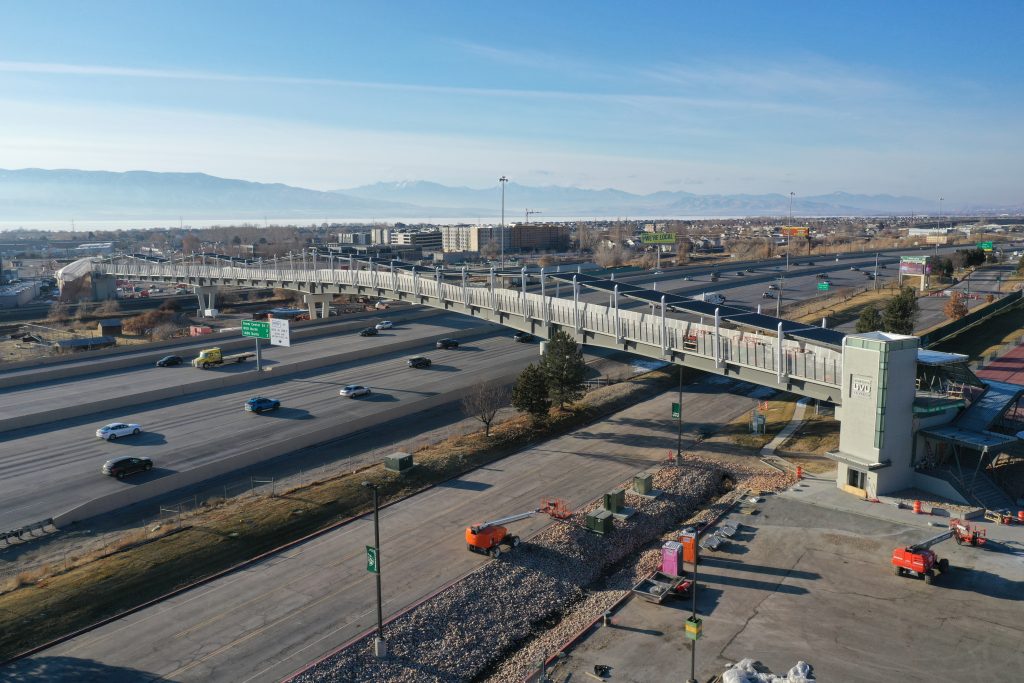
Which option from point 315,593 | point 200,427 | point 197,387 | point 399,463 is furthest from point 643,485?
point 197,387

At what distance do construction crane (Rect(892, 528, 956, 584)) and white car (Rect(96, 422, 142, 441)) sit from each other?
41685 millimetres

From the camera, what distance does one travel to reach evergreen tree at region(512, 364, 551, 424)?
41.7 meters

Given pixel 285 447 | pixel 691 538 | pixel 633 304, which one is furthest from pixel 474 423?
pixel 633 304

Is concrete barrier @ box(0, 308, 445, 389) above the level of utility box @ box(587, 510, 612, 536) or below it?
above

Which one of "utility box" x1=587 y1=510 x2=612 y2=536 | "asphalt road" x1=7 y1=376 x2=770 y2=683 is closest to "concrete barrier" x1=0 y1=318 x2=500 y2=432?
"asphalt road" x1=7 y1=376 x2=770 y2=683

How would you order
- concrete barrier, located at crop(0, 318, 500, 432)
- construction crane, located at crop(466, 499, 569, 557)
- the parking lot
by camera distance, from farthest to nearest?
1. concrete barrier, located at crop(0, 318, 500, 432)
2. construction crane, located at crop(466, 499, 569, 557)
3. the parking lot

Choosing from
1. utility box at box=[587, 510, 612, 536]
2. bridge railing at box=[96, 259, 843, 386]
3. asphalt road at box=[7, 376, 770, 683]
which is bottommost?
asphalt road at box=[7, 376, 770, 683]

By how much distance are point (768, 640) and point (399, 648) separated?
11.6m

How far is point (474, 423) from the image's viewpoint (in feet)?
149

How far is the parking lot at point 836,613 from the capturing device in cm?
1983

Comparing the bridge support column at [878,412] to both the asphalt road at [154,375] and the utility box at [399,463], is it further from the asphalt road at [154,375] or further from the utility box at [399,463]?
the asphalt road at [154,375]

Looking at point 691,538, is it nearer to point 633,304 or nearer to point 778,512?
point 778,512

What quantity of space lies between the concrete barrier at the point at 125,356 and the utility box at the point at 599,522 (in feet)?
159

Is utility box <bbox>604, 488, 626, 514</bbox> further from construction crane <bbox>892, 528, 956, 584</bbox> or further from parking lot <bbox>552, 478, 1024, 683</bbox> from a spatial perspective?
construction crane <bbox>892, 528, 956, 584</bbox>
